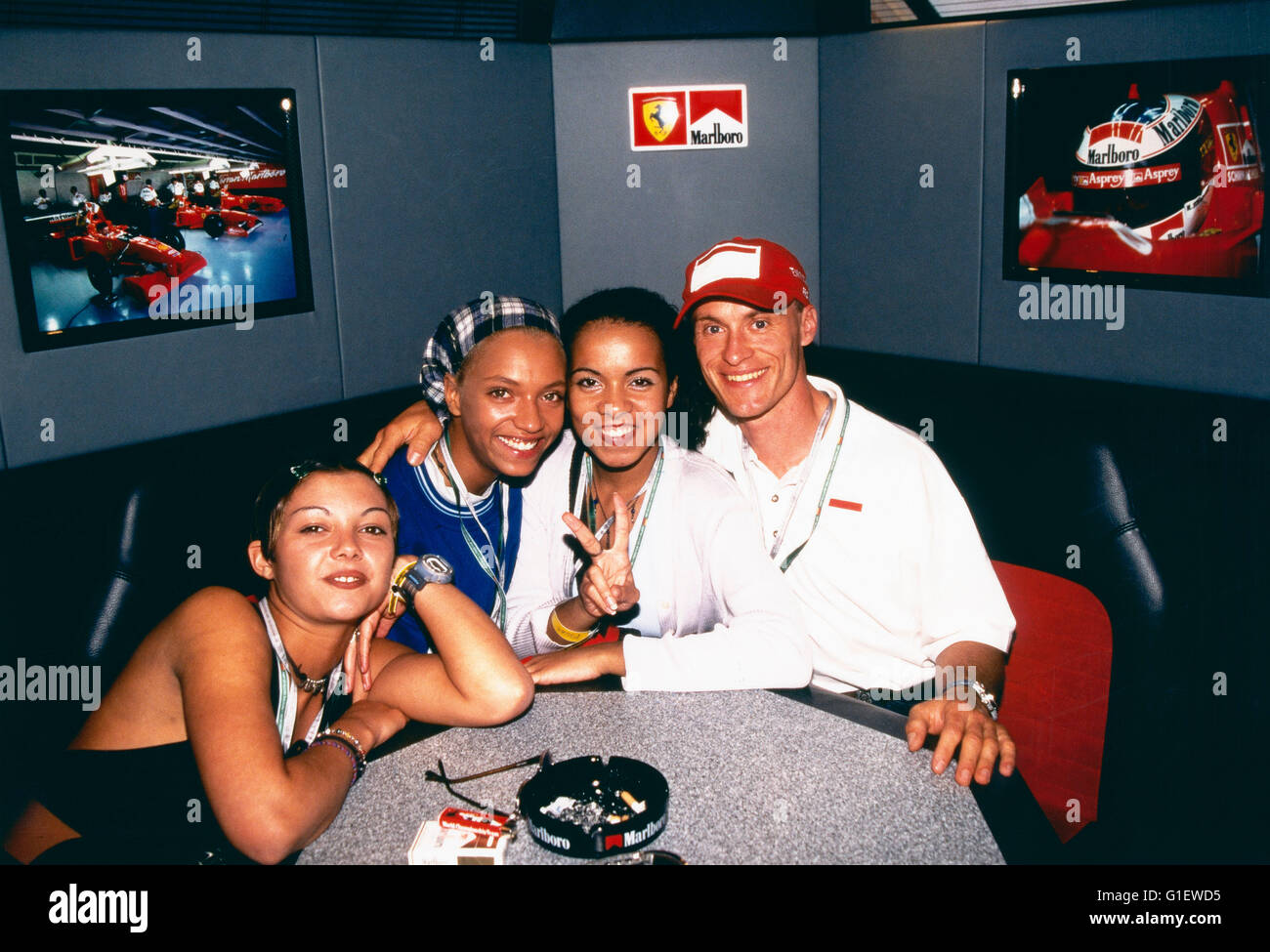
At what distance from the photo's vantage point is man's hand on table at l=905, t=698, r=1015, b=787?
1250 millimetres

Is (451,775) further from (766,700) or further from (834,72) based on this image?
(834,72)

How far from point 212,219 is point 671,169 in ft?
6.93

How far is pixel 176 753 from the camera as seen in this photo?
151 centimetres

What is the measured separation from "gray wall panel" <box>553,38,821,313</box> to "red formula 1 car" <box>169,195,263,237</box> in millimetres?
1558

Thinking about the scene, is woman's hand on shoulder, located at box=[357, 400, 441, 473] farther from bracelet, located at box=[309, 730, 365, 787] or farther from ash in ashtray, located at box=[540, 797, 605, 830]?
ash in ashtray, located at box=[540, 797, 605, 830]

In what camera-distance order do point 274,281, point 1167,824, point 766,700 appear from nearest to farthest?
point 766,700, point 1167,824, point 274,281

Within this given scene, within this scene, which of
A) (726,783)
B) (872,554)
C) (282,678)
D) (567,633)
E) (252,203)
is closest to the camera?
(726,783)

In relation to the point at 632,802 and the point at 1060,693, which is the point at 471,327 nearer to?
the point at 632,802

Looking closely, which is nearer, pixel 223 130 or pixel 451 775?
pixel 451 775

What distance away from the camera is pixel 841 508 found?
6.40ft

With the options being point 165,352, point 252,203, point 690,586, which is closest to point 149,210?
point 252,203

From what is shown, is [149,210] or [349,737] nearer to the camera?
[349,737]
